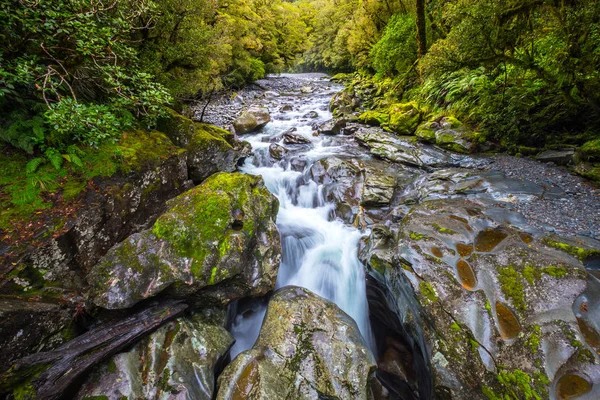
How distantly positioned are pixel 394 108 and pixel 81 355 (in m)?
12.7

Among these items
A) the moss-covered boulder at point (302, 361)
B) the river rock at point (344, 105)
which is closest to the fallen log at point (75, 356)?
the moss-covered boulder at point (302, 361)

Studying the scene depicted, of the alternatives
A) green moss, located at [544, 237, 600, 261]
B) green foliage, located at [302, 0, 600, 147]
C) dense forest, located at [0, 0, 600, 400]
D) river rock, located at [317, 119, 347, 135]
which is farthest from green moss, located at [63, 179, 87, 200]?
river rock, located at [317, 119, 347, 135]

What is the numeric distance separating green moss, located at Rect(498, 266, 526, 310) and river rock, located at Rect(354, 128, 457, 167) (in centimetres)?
503

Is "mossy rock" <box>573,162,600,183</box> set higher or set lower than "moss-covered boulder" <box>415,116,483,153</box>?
lower

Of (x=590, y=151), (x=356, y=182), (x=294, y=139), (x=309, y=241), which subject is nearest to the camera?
(x=590, y=151)

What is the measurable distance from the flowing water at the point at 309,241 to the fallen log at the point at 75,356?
1.65 m

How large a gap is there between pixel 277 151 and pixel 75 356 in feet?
26.4

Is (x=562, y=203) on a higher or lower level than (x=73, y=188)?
lower

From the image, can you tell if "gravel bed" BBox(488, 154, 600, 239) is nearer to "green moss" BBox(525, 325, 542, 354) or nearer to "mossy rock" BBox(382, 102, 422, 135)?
"green moss" BBox(525, 325, 542, 354)

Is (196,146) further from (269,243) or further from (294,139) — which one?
(294,139)

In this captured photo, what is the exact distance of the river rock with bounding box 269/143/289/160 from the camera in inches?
383

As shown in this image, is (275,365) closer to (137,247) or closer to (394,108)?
(137,247)

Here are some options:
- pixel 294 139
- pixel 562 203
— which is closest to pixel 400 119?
pixel 294 139

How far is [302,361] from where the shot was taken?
137 inches
